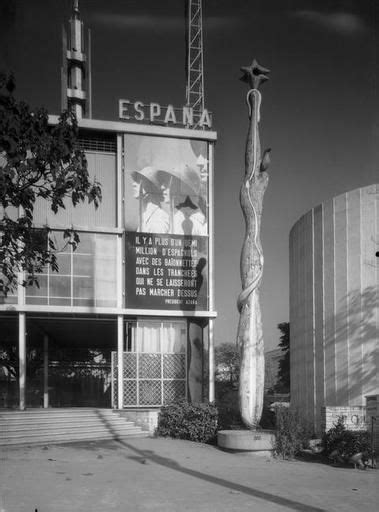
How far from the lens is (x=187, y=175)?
861 inches

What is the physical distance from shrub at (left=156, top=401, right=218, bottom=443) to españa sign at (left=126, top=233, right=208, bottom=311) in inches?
135

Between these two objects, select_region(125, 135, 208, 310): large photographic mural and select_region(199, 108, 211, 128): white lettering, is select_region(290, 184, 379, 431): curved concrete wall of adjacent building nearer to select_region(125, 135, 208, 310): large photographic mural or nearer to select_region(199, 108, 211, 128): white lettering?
select_region(125, 135, 208, 310): large photographic mural

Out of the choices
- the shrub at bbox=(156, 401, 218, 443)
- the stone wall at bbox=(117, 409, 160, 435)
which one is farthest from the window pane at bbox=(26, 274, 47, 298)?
the shrub at bbox=(156, 401, 218, 443)

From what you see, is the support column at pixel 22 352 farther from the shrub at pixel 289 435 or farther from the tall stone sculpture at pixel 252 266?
the shrub at pixel 289 435

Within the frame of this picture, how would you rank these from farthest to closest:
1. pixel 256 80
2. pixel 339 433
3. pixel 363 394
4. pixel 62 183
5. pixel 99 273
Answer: pixel 99 273, pixel 256 80, pixel 363 394, pixel 339 433, pixel 62 183

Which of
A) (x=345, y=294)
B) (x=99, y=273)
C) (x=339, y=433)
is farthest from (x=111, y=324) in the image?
(x=339, y=433)

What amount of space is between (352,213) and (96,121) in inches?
347

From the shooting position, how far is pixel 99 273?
2084 cm

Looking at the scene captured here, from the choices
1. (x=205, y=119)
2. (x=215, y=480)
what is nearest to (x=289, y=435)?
(x=215, y=480)

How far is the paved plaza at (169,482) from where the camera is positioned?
31.2 feet

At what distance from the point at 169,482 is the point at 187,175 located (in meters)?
12.4

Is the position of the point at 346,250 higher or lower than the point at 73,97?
lower

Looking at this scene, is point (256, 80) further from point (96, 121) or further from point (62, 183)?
point (62, 183)

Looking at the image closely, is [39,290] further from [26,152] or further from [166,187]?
[26,152]
